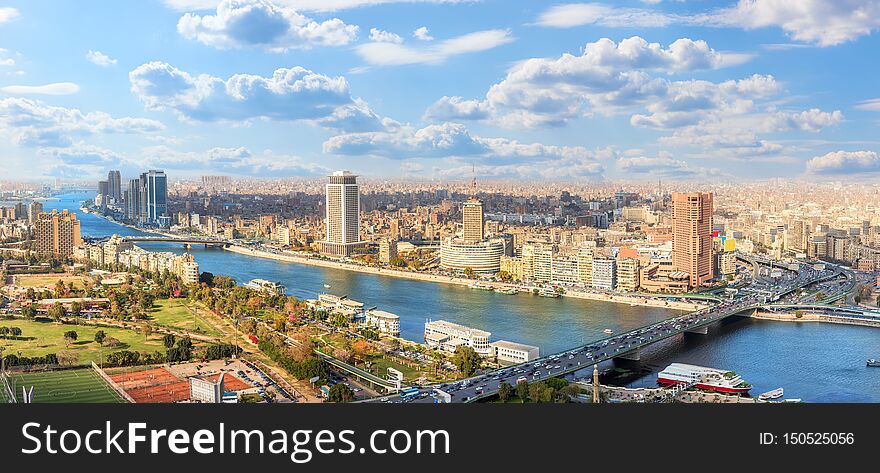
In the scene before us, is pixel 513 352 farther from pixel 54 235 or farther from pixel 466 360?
pixel 54 235

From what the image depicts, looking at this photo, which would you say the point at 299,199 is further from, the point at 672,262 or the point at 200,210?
the point at 672,262

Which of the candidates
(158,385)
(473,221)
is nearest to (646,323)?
(158,385)

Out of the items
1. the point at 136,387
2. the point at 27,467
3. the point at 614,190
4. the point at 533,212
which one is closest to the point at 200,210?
the point at 533,212

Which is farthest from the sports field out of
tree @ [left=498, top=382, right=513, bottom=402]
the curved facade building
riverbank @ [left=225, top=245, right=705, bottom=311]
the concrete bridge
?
the concrete bridge

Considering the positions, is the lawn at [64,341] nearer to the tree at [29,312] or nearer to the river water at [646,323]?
the tree at [29,312]

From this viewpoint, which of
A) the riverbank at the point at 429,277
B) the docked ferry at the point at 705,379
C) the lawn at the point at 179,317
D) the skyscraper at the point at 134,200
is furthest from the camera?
the skyscraper at the point at 134,200

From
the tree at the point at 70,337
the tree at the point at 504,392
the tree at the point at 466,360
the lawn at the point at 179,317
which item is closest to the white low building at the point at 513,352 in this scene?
the tree at the point at 466,360
